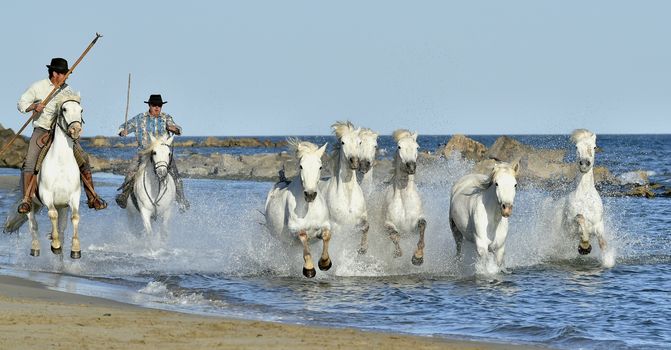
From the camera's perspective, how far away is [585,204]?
15.2 metres

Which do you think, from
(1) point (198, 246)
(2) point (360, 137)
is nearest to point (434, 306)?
(2) point (360, 137)

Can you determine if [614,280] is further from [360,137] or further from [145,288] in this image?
[145,288]

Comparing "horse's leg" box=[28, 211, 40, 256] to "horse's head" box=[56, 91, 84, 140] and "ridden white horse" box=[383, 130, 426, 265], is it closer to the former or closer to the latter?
"horse's head" box=[56, 91, 84, 140]

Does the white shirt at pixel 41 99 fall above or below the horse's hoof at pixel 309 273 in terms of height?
above

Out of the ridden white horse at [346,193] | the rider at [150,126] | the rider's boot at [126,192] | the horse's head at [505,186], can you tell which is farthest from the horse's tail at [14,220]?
the horse's head at [505,186]

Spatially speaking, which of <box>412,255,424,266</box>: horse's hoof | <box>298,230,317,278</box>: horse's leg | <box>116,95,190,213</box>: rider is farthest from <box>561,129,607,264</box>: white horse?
<box>116,95,190,213</box>: rider

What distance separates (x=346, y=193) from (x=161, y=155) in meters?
3.28

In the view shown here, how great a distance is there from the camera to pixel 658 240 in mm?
19359

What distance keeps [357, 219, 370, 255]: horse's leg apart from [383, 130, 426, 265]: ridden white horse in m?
0.42

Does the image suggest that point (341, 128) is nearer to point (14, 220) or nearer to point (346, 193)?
point (346, 193)

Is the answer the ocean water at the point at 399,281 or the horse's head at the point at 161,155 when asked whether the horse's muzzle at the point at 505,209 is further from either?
the horse's head at the point at 161,155

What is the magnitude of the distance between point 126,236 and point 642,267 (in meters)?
8.54

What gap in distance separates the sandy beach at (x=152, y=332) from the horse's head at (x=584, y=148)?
270 inches

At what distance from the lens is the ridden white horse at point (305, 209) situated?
12.6 meters
